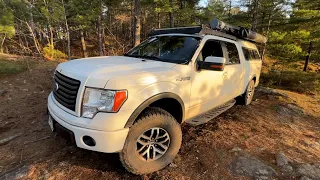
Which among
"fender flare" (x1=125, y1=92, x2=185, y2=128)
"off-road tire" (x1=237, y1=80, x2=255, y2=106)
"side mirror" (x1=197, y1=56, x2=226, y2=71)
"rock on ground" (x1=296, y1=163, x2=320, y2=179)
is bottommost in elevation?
"rock on ground" (x1=296, y1=163, x2=320, y2=179)

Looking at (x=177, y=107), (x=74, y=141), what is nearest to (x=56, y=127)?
(x=74, y=141)

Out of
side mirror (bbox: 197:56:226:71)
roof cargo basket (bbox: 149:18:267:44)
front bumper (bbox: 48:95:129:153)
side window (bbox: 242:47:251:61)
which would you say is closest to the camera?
front bumper (bbox: 48:95:129:153)

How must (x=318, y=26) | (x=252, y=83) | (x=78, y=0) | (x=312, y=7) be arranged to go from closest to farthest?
(x=252, y=83) < (x=318, y=26) < (x=312, y=7) < (x=78, y=0)

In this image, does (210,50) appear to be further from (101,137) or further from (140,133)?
(101,137)

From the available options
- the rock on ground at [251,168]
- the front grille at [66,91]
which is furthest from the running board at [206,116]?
the front grille at [66,91]

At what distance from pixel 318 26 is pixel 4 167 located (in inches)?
588

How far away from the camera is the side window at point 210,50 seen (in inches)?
137

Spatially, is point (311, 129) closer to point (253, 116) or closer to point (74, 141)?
point (253, 116)

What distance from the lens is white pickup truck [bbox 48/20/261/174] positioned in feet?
7.40

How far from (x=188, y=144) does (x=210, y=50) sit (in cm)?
177

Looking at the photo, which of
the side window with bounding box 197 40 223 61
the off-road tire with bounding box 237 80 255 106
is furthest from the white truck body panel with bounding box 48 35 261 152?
the off-road tire with bounding box 237 80 255 106

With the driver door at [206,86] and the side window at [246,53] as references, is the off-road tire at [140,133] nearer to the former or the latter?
the driver door at [206,86]

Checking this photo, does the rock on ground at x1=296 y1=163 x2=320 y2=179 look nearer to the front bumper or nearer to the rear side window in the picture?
the front bumper

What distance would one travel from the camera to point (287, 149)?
3.56 metres
